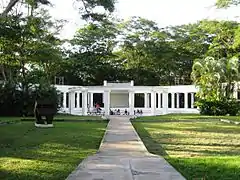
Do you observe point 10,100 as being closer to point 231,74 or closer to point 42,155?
point 231,74

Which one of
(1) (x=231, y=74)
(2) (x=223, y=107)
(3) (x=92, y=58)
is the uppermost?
(3) (x=92, y=58)

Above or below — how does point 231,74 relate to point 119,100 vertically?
above

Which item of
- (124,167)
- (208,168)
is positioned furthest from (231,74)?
(124,167)

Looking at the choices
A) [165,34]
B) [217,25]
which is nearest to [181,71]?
[165,34]

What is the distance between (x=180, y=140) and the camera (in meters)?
14.4

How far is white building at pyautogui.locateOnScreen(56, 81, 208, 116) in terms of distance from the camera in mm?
37969

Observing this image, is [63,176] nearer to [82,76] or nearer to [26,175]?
[26,175]

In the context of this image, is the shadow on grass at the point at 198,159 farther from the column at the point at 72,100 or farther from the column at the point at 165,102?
the column at the point at 72,100

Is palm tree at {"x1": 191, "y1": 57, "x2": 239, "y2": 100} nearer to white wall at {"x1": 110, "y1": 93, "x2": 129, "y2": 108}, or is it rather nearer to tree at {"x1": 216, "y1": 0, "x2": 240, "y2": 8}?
tree at {"x1": 216, "y1": 0, "x2": 240, "y2": 8}

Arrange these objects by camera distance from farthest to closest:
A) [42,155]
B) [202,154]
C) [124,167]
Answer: [202,154], [42,155], [124,167]

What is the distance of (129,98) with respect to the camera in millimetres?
38750

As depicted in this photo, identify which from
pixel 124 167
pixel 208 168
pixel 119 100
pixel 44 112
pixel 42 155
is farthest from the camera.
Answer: pixel 119 100

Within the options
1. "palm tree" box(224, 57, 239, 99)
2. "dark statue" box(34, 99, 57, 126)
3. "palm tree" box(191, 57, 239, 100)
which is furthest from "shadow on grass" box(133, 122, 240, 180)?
"palm tree" box(191, 57, 239, 100)

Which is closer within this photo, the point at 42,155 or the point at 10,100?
the point at 42,155
